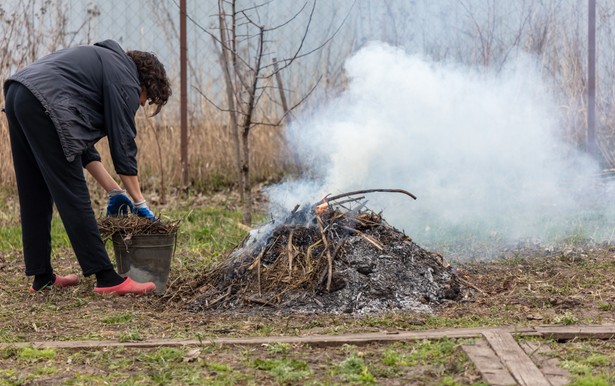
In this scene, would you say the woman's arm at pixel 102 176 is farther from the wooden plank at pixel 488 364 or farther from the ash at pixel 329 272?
the wooden plank at pixel 488 364

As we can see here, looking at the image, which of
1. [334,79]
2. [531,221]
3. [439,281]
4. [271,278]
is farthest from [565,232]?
[334,79]

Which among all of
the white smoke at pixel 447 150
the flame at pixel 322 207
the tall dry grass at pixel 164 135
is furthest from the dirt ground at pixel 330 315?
the tall dry grass at pixel 164 135

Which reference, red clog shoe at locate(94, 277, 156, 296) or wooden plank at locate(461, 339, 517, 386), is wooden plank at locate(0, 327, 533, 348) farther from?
red clog shoe at locate(94, 277, 156, 296)

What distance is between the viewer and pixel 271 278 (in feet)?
18.2

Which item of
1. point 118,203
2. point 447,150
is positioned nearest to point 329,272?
point 118,203

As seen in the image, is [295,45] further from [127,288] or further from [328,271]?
[328,271]

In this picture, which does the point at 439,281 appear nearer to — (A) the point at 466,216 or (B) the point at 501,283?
(B) the point at 501,283

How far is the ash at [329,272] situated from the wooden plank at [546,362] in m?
1.21

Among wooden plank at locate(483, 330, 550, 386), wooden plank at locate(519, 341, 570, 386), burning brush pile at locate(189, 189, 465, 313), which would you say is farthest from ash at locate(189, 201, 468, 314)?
wooden plank at locate(519, 341, 570, 386)

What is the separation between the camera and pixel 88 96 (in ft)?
18.0

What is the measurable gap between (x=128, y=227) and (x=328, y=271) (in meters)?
1.41

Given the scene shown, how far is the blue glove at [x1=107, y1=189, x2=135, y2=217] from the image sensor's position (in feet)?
19.4

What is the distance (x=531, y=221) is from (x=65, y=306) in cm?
491

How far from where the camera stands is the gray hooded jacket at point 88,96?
5.35 meters
